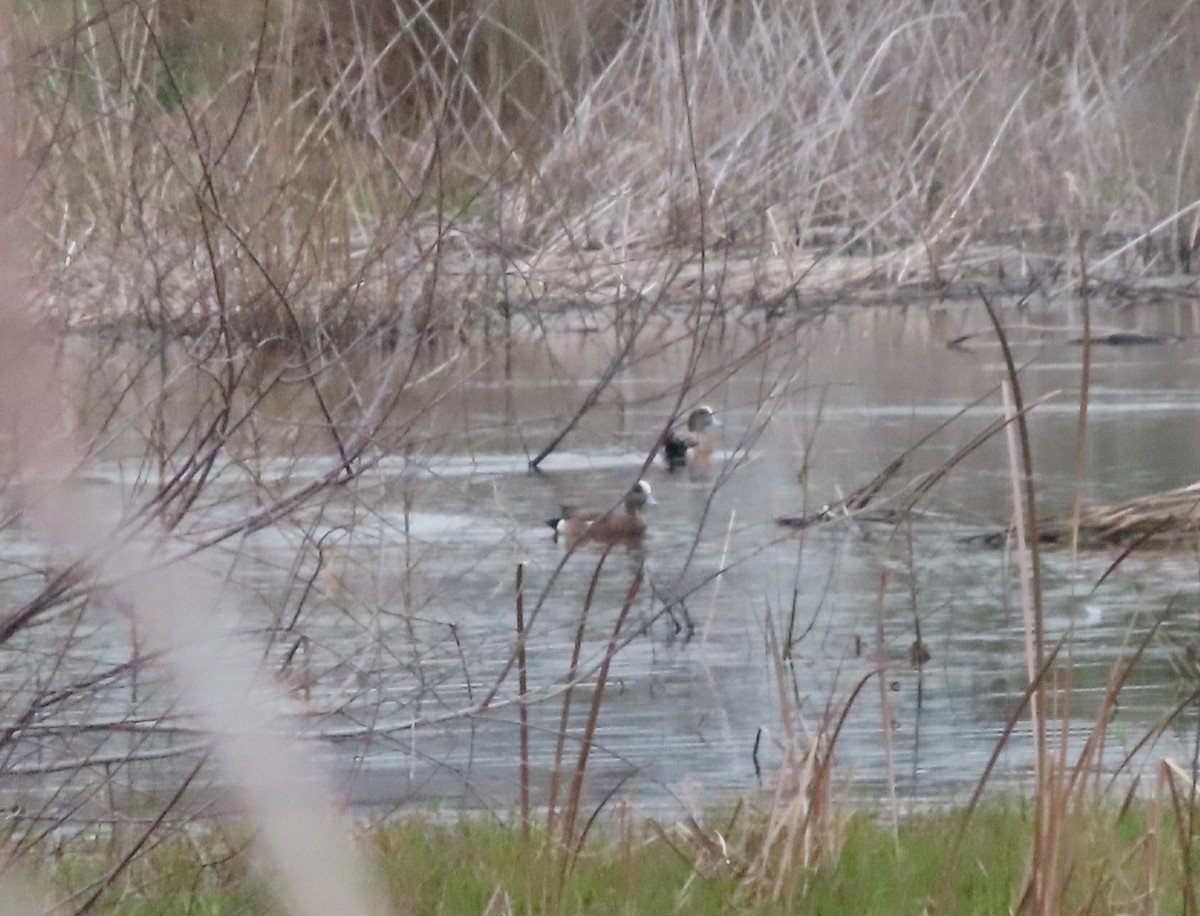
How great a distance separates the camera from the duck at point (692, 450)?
10.1 m

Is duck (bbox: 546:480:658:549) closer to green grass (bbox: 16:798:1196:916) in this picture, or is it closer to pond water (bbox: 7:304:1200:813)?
pond water (bbox: 7:304:1200:813)

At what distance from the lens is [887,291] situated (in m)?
16.8

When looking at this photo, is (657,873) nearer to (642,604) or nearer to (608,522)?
(642,604)

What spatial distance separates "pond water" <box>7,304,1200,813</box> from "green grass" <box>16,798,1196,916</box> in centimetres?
17

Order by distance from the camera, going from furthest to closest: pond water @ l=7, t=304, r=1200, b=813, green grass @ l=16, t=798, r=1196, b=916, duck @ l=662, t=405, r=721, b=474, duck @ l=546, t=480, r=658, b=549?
duck @ l=662, t=405, r=721, b=474 < duck @ l=546, t=480, r=658, b=549 < green grass @ l=16, t=798, r=1196, b=916 < pond water @ l=7, t=304, r=1200, b=813

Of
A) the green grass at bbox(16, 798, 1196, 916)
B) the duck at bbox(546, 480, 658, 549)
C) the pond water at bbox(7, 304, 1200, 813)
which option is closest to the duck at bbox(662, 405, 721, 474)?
the pond water at bbox(7, 304, 1200, 813)

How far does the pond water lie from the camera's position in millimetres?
3771

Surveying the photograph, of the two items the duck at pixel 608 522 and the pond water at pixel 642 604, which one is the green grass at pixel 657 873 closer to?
the pond water at pixel 642 604

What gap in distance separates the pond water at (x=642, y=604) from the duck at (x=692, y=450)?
189 millimetres

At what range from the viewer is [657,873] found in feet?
13.7

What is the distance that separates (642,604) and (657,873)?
2956 mm

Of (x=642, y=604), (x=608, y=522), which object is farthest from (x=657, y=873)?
(x=608, y=522)

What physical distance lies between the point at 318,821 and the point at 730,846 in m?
2.89

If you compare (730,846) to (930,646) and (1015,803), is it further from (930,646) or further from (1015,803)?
(930,646)
